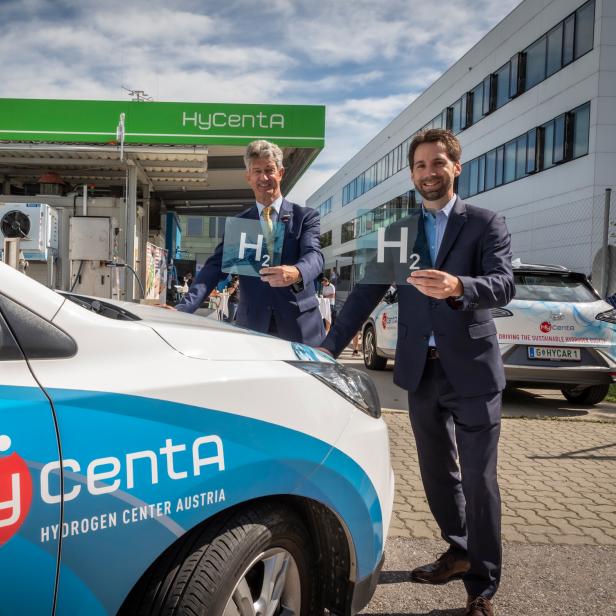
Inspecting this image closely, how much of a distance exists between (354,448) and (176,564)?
70 cm

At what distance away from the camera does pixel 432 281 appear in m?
2.26

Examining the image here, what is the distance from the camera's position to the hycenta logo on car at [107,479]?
4.41ft

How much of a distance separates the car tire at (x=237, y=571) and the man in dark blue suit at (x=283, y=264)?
148cm

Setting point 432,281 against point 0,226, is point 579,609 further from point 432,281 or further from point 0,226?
point 0,226

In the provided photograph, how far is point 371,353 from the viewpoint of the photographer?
10305mm

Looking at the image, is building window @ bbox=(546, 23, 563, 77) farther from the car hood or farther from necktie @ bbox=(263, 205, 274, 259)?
the car hood

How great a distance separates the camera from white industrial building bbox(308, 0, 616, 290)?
18.3m

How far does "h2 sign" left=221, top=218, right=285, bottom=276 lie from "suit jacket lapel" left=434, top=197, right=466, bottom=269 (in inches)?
36.5

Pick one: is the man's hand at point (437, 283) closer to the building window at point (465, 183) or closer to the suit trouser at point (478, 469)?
the suit trouser at point (478, 469)

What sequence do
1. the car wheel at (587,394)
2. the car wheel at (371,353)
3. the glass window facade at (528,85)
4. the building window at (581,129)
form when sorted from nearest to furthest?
the car wheel at (587,394) → the car wheel at (371,353) → the building window at (581,129) → the glass window facade at (528,85)

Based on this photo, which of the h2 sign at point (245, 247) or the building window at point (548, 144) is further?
the building window at point (548, 144)

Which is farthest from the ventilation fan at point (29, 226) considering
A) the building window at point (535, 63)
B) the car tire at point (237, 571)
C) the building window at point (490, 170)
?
the building window at point (490, 170)

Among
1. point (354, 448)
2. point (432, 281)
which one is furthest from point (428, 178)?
point (354, 448)

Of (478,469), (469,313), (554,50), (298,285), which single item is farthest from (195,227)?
(478,469)
